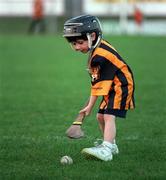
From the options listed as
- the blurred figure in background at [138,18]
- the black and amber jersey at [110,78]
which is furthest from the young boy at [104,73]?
the blurred figure in background at [138,18]

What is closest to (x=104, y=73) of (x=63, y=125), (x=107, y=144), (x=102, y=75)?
(x=102, y=75)

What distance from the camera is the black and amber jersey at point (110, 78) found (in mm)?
7023

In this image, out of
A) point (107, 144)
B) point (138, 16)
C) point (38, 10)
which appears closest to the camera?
point (107, 144)

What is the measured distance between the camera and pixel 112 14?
3975cm

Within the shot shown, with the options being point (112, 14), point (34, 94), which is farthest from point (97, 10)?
point (34, 94)

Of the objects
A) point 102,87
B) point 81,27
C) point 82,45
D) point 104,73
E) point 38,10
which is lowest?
point 38,10

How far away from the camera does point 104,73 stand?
7.06 m

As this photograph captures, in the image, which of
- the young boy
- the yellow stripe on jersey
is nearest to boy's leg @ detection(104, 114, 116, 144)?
the young boy

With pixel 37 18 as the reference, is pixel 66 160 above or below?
above

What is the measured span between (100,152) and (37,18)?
3156 centimetres

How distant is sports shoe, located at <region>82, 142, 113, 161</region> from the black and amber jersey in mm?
406

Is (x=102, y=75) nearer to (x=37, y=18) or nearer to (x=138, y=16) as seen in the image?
(x=37, y=18)

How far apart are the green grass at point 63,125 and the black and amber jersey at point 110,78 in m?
0.52

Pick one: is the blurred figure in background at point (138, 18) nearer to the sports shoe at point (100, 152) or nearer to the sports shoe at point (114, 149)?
the sports shoe at point (114, 149)
